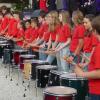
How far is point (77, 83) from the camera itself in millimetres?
5242

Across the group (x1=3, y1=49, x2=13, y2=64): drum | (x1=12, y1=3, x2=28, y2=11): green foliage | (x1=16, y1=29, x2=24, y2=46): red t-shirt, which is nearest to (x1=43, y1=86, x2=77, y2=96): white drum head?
(x1=3, y1=49, x2=13, y2=64): drum

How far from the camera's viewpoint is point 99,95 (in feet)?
12.7

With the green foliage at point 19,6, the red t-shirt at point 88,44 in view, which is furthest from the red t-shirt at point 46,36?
the green foliage at point 19,6

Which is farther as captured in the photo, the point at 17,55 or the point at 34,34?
the point at 34,34

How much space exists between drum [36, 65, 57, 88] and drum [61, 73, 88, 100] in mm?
1377

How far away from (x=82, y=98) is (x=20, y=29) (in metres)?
5.78

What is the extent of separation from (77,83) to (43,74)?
1709mm

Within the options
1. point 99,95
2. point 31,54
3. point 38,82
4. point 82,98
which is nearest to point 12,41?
point 31,54

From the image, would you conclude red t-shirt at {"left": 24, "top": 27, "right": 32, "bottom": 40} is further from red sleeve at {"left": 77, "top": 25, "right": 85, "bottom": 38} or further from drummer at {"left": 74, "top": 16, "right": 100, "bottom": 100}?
drummer at {"left": 74, "top": 16, "right": 100, "bottom": 100}

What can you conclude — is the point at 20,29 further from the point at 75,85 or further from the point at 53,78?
the point at 75,85

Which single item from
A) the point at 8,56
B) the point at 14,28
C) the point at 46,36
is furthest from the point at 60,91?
the point at 14,28

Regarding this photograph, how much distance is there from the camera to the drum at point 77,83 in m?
5.20

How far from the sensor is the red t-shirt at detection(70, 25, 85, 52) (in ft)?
22.7

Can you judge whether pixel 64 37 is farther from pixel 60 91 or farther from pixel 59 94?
pixel 59 94
